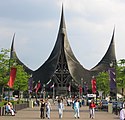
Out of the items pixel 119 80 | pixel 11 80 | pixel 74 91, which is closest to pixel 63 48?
pixel 74 91

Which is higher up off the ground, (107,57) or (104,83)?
(107,57)

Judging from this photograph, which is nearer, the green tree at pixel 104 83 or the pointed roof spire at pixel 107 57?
the green tree at pixel 104 83

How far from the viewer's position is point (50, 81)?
126125 mm

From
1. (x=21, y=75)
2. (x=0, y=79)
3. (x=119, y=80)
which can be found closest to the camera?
(x=0, y=79)

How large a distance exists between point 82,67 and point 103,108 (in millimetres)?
84739

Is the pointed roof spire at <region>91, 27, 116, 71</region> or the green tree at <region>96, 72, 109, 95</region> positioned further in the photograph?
the pointed roof spire at <region>91, 27, 116, 71</region>

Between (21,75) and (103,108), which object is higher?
(21,75)

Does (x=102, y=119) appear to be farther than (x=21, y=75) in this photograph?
No

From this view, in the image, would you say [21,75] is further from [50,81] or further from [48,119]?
[50,81]

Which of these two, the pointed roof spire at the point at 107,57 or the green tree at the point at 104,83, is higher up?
the pointed roof spire at the point at 107,57

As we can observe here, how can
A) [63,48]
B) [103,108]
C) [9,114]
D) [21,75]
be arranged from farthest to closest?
[63,48], [21,75], [103,108], [9,114]

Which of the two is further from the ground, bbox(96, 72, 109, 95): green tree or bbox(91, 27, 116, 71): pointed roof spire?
bbox(91, 27, 116, 71): pointed roof spire

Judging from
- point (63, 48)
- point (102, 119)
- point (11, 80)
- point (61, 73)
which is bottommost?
point (102, 119)

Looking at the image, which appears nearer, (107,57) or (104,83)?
(104,83)
